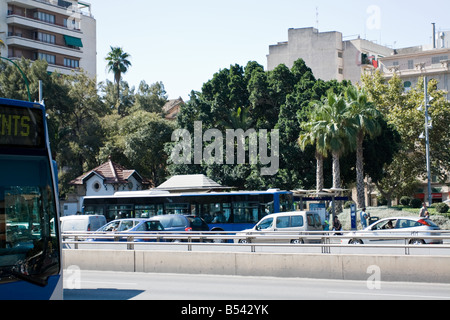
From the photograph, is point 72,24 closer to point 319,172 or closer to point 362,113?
point 319,172

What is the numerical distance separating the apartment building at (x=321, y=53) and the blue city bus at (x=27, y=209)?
7542cm

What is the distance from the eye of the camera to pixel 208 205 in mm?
34375

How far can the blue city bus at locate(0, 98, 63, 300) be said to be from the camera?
7.31 m

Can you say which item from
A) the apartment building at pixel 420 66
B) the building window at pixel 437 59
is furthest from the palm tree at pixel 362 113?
the building window at pixel 437 59

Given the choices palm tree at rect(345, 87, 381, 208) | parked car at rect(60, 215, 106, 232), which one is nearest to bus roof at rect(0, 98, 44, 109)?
parked car at rect(60, 215, 106, 232)

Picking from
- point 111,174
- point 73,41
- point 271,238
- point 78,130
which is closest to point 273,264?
point 271,238

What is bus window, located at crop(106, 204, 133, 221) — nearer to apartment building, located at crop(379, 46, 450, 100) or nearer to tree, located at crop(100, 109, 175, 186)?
tree, located at crop(100, 109, 175, 186)

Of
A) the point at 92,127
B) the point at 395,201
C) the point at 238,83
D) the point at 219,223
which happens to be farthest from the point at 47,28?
the point at 219,223

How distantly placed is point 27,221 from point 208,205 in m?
26.9

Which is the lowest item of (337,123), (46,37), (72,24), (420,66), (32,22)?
(337,123)
